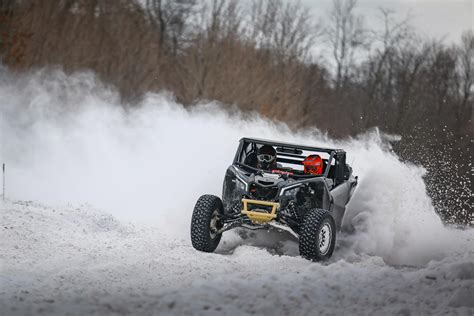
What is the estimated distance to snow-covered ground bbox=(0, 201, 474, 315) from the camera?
7305 mm

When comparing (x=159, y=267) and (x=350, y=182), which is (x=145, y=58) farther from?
(x=159, y=267)

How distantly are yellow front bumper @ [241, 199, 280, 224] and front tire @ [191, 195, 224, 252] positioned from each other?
47cm

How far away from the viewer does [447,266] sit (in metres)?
8.99

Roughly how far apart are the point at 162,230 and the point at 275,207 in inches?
117

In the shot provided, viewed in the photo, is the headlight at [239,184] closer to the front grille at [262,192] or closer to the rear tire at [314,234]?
the front grille at [262,192]

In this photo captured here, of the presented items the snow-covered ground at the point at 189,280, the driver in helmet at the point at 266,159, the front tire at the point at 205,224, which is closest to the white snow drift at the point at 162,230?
the snow-covered ground at the point at 189,280

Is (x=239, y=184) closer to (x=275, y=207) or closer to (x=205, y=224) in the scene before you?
(x=275, y=207)

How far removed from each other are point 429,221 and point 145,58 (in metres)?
20.9

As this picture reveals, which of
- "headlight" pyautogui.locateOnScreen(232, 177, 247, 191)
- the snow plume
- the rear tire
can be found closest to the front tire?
"headlight" pyautogui.locateOnScreen(232, 177, 247, 191)

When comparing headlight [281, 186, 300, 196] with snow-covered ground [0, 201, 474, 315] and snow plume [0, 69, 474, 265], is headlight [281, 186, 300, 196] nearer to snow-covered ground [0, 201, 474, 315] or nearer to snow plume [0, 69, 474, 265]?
snow-covered ground [0, 201, 474, 315]

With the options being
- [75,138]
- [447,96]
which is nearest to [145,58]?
[75,138]

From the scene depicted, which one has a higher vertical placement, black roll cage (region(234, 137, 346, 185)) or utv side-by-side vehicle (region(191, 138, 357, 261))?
black roll cage (region(234, 137, 346, 185))

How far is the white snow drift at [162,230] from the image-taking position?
7785 mm

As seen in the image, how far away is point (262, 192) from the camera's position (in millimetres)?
11164
